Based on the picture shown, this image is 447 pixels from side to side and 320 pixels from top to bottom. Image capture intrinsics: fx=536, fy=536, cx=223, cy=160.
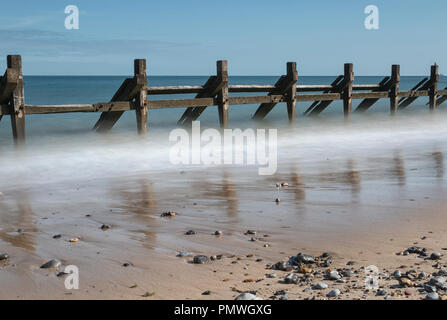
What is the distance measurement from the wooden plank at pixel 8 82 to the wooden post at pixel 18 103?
77 mm

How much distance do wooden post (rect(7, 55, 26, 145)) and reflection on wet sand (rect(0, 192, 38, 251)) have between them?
356 centimetres

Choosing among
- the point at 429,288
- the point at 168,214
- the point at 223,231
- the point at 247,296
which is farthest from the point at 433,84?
the point at 247,296

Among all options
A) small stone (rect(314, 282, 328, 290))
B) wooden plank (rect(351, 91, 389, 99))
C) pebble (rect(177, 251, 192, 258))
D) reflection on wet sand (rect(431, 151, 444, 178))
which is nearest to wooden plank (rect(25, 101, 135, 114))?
reflection on wet sand (rect(431, 151, 444, 178))

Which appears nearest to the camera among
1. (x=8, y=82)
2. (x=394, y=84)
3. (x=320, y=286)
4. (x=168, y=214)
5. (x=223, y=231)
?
(x=320, y=286)

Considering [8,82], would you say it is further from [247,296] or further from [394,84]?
[394,84]

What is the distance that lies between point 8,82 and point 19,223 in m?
4.72

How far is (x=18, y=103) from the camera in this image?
9.33 meters

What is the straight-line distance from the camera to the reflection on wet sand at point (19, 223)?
171 inches

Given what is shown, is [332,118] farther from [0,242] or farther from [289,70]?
[0,242]

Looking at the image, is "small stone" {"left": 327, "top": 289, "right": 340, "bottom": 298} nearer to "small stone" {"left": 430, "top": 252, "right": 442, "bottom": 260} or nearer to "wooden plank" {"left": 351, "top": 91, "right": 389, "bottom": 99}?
"small stone" {"left": 430, "top": 252, "right": 442, "bottom": 260}
